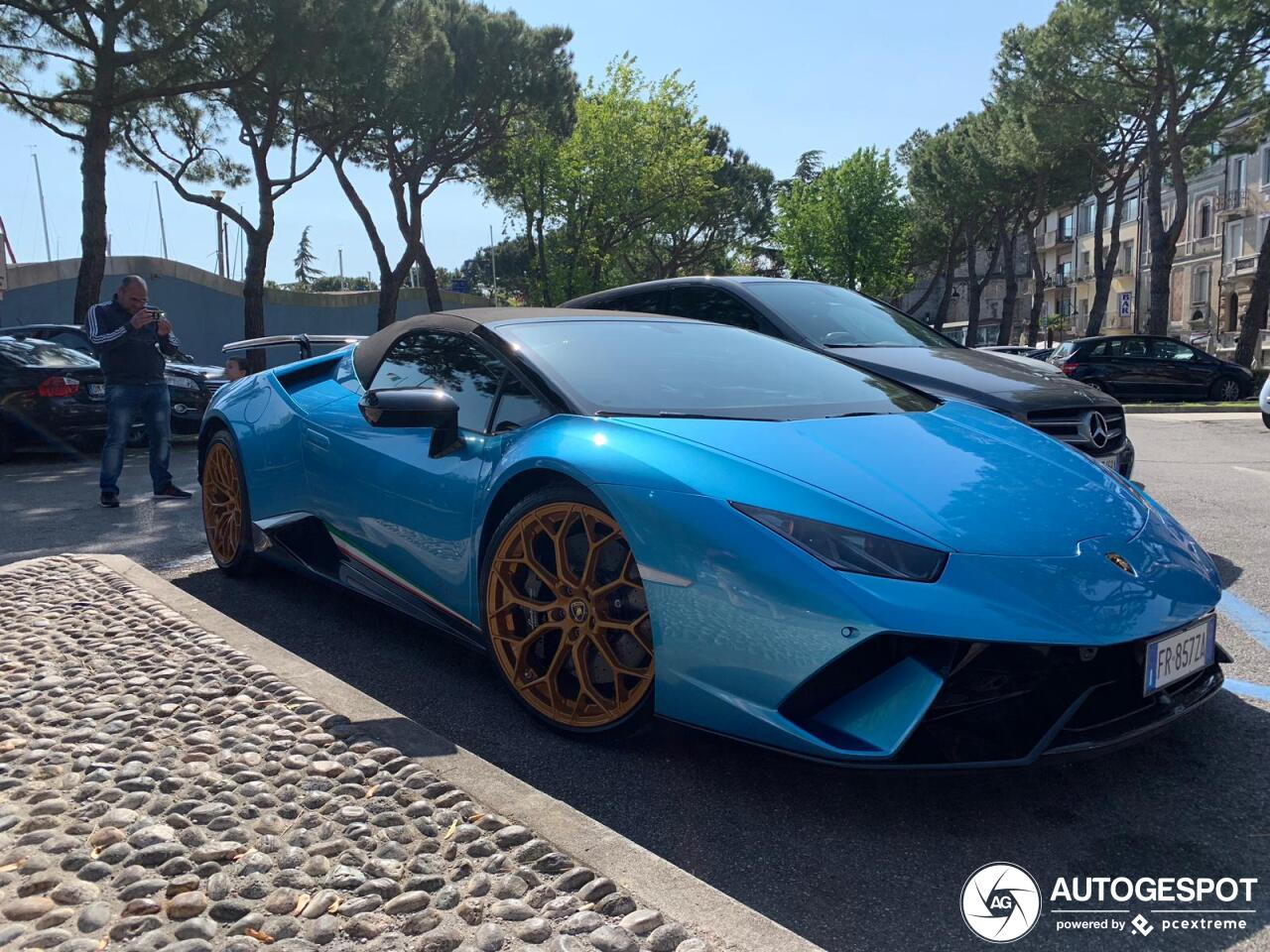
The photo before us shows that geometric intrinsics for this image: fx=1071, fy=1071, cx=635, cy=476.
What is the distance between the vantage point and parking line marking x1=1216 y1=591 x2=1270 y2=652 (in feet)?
12.9

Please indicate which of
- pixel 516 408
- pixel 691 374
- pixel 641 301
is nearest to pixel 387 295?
pixel 641 301

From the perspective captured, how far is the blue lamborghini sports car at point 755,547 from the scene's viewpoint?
2344 millimetres

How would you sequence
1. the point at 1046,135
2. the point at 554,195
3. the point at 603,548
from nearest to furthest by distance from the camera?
the point at 603,548, the point at 1046,135, the point at 554,195

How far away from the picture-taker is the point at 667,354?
3.68m

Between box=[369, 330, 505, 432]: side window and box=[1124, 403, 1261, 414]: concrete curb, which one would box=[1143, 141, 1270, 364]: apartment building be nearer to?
box=[1124, 403, 1261, 414]: concrete curb

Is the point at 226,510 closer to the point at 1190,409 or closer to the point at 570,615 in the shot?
the point at 570,615

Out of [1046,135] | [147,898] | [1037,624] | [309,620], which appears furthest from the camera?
[1046,135]

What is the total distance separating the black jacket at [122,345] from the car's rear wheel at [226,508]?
297 centimetres

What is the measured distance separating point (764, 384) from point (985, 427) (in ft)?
2.41

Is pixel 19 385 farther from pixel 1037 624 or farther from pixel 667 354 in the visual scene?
pixel 1037 624

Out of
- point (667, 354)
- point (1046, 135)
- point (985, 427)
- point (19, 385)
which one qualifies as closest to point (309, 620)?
point (667, 354)

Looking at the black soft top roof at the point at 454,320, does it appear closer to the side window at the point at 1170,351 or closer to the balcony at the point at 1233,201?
the side window at the point at 1170,351

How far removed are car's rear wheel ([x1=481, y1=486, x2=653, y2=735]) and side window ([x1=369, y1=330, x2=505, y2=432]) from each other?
51 cm

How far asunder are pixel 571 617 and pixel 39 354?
9.56 m
